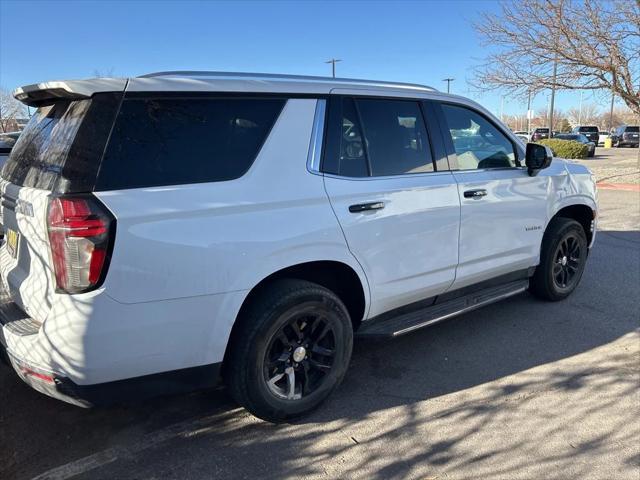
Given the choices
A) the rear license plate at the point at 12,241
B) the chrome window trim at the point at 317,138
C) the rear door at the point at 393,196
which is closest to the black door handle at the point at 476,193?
the rear door at the point at 393,196

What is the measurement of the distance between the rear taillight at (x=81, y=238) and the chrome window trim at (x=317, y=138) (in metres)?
1.18

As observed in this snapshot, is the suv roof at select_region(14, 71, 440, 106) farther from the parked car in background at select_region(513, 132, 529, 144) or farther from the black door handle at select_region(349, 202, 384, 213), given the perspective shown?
the parked car in background at select_region(513, 132, 529, 144)

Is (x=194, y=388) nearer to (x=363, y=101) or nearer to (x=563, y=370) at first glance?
(x=363, y=101)

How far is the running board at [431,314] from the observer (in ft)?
11.3

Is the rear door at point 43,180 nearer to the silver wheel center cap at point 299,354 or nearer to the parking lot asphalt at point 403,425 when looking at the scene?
the parking lot asphalt at point 403,425

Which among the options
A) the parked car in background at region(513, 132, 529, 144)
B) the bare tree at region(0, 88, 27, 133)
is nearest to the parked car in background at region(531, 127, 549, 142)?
the parked car in background at region(513, 132, 529, 144)

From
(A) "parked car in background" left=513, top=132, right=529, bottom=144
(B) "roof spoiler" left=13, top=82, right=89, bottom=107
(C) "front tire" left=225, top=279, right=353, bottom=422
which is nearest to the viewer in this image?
(B) "roof spoiler" left=13, top=82, right=89, bottom=107

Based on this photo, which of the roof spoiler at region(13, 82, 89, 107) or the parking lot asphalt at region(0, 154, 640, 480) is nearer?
the roof spoiler at region(13, 82, 89, 107)

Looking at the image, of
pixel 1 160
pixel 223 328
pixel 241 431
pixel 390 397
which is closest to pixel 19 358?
pixel 223 328

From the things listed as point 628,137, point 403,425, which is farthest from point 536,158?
point 628,137

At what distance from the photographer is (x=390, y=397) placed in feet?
11.1

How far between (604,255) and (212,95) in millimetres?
6015

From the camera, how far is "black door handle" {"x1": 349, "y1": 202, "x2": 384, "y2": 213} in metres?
3.12

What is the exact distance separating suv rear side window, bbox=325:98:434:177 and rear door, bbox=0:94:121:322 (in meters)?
1.30
